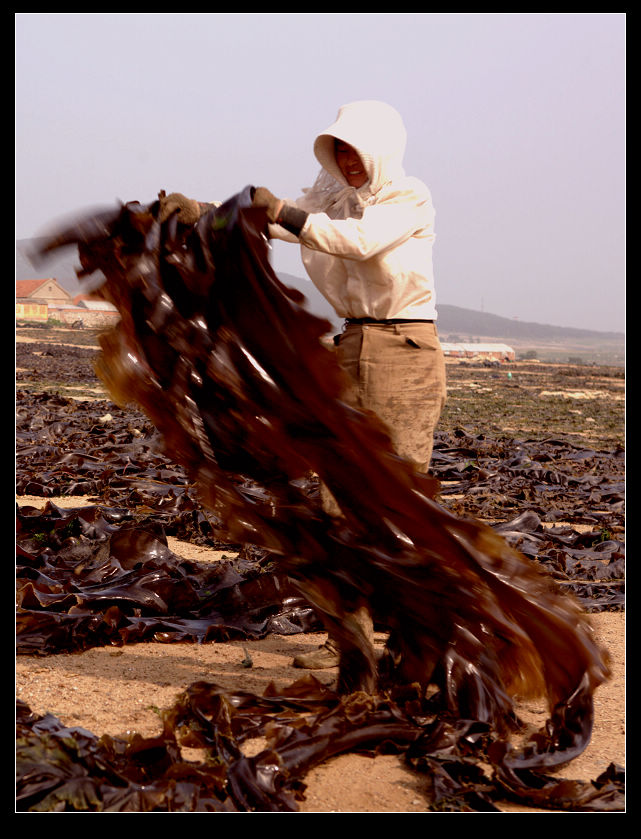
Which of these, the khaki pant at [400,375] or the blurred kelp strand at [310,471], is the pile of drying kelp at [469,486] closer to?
the blurred kelp strand at [310,471]

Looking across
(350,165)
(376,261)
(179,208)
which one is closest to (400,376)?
(376,261)

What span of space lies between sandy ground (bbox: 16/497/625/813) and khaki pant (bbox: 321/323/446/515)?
3.36 ft

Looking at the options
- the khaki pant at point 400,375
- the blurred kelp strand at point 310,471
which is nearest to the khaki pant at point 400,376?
the khaki pant at point 400,375

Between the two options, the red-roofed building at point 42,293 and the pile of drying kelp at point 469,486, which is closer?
the pile of drying kelp at point 469,486

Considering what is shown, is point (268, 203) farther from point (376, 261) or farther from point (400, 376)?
point (400, 376)

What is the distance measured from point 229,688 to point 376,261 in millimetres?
1868

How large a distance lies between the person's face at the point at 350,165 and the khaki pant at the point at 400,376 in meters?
0.61

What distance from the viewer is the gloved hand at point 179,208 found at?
345 cm

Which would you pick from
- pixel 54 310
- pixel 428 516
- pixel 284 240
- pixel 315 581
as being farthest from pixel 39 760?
pixel 54 310

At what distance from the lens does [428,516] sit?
3387mm

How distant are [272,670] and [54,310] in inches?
3311

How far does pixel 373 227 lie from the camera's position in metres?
3.36

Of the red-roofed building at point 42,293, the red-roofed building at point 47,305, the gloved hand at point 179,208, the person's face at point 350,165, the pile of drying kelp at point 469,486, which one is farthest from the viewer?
the red-roofed building at point 42,293

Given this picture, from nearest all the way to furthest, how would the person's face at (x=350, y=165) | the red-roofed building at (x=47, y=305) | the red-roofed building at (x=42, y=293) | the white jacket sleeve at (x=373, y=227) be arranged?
the white jacket sleeve at (x=373, y=227), the person's face at (x=350, y=165), the red-roofed building at (x=47, y=305), the red-roofed building at (x=42, y=293)
